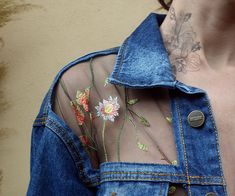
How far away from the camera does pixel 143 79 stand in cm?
72

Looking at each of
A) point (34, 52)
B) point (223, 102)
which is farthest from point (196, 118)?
point (34, 52)

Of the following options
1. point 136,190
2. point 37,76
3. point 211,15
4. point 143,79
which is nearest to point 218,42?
point 211,15

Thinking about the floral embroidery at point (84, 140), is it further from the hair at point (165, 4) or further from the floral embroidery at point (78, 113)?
the hair at point (165, 4)

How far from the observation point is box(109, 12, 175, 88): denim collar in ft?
2.32

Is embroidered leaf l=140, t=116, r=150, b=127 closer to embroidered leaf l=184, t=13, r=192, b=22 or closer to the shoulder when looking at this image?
the shoulder

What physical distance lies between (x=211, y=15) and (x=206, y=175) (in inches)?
11.6

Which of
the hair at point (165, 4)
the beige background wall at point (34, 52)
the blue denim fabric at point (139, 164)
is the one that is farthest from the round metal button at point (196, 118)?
the beige background wall at point (34, 52)

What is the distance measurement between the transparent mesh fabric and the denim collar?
0.02 metres

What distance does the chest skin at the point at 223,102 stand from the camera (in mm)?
672

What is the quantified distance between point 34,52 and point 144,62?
2.16 ft

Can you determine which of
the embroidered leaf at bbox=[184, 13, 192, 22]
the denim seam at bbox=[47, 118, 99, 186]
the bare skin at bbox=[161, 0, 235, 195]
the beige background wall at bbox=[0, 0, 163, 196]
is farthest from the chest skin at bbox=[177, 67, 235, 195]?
the beige background wall at bbox=[0, 0, 163, 196]

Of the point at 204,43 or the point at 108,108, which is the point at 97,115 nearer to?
the point at 108,108

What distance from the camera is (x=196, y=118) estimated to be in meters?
0.69

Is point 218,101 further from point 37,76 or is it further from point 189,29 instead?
point 37,76
